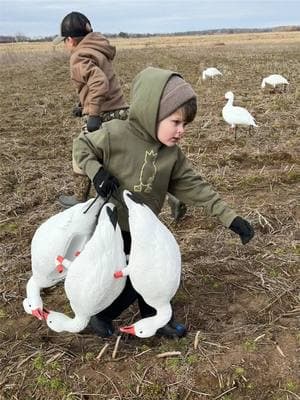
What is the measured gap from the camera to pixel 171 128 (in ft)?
8.70

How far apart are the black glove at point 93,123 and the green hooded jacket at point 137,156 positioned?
1351 mm

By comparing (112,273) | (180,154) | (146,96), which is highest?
(146,96)

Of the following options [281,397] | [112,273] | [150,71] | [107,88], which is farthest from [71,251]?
[107,88]

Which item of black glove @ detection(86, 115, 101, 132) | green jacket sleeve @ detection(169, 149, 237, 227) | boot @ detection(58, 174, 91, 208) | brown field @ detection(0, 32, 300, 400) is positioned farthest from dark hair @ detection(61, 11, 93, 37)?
green jacket sleeve @ detection(169, 149, 237, 227)

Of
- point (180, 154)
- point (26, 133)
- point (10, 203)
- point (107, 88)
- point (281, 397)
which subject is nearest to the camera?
point (281, 397)

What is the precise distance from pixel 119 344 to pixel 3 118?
7655mm

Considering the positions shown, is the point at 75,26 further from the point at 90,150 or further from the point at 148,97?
the point at 148,97

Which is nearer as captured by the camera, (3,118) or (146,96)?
(146,96)

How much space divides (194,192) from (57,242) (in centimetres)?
88

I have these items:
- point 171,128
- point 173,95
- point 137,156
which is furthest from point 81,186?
point 173,95

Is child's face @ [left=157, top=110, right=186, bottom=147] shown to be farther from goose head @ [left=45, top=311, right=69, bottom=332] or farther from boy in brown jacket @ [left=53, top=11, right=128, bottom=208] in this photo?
boy in brown jacket @ [left=53, top=11, right=128, bottom=208]

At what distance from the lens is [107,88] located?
434cm

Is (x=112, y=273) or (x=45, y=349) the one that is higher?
(x=112, y=273)

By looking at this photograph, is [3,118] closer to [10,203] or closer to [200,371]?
[10,203]
